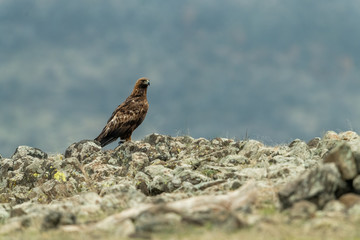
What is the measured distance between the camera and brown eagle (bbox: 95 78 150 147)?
23.1m

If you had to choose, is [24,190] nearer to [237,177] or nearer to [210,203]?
[237,177]

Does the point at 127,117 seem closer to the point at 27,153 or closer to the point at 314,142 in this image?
the point at 27,153

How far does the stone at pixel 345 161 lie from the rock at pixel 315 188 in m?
0.41

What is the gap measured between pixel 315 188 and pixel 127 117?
15595 millimetres

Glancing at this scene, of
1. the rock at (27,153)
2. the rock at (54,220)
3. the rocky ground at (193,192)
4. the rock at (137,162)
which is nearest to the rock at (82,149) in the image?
the rocky ground at (193,192)


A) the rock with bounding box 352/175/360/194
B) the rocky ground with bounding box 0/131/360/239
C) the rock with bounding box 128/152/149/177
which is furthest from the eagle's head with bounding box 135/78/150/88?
the rock with bounding box 352/175/360/194

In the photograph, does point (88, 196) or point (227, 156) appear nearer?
point (88, 196)

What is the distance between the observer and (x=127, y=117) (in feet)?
76.4

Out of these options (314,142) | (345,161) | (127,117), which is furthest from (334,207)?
(127,117)

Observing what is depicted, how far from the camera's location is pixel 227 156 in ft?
54.4

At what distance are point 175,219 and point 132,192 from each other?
11.8 ft

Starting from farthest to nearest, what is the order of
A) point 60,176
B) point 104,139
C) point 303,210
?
point 104,139, point 60,176, point 303,210

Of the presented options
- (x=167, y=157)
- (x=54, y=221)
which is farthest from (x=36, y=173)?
(x=54, y=221)

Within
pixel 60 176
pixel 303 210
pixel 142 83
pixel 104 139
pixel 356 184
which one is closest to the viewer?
pixel 303 210
